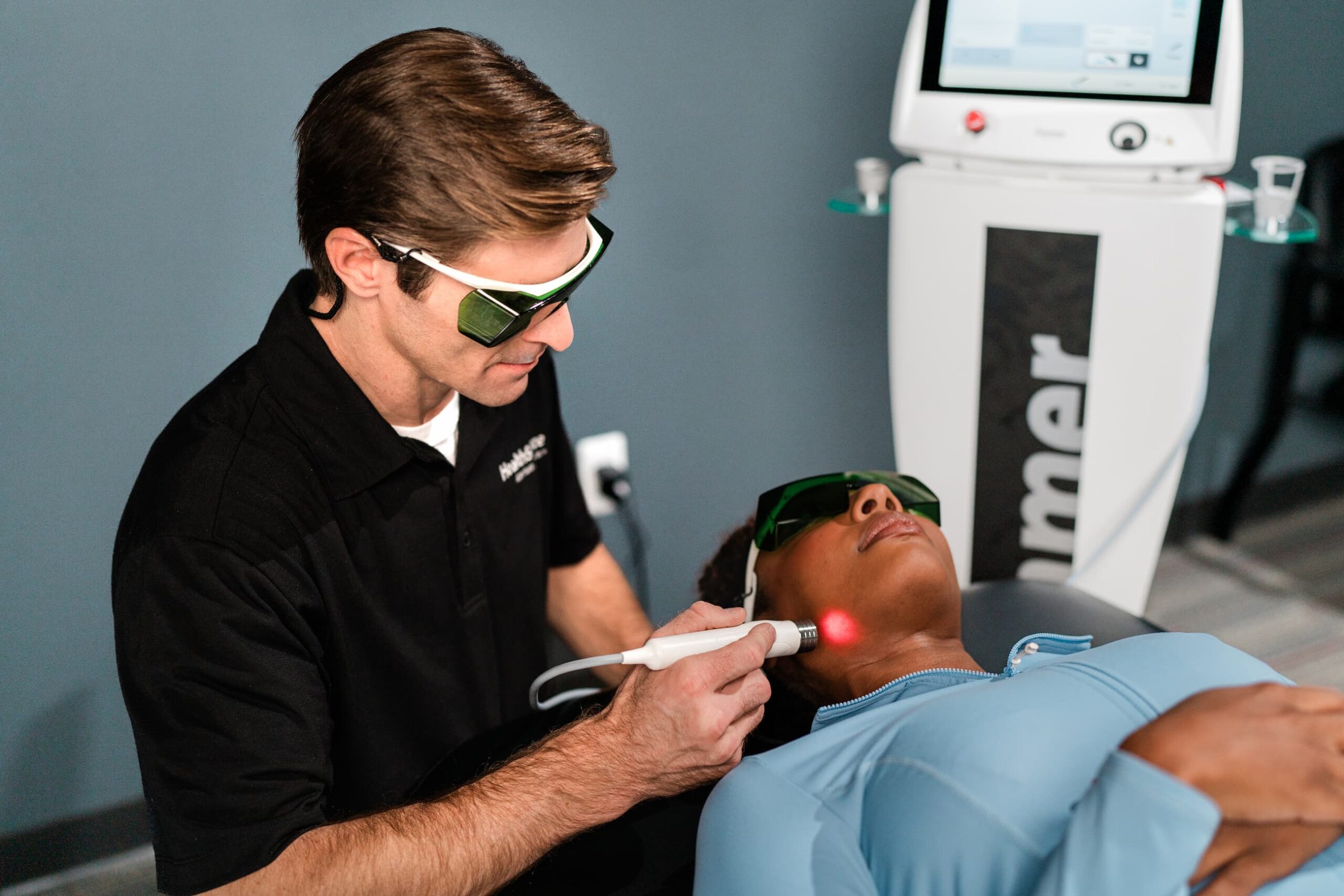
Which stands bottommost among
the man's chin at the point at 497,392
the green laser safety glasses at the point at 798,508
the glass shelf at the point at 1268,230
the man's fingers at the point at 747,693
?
the man's fingers at the point at 747,693

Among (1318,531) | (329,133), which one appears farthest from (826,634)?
(1318,531)

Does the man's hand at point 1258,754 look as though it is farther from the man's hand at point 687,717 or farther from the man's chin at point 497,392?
the man's chin at point 497,392

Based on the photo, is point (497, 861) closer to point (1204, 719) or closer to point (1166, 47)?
point (1204, 719)

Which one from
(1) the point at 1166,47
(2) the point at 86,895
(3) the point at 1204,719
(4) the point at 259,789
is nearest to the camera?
(3) the point at 1204,719

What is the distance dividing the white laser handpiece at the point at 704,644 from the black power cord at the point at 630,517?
3.61ft

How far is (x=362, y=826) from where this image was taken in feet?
3.77

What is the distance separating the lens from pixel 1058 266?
6.13 ft

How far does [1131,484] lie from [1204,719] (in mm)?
1174

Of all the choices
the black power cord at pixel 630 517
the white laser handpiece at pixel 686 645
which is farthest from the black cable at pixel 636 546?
the white laser handpiece at pixel 686 645

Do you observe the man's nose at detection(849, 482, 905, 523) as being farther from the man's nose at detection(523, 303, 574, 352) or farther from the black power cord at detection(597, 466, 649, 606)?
the black power cord at detection(597, 466, 649, 606)

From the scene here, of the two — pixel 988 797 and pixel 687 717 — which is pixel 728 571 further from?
pixel 988 797

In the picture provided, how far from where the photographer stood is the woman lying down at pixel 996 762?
2.74 ft

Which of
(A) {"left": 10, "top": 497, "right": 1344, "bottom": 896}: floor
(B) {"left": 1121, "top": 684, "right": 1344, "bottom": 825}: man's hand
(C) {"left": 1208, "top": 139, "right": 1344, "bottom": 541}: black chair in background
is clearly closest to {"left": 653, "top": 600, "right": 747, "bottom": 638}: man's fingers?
(B) {"left": 1121, "top": 684, "right": 1344, "bottom": 825}: man's hand

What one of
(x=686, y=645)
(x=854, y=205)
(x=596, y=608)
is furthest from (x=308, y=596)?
(x=854, y=205)
